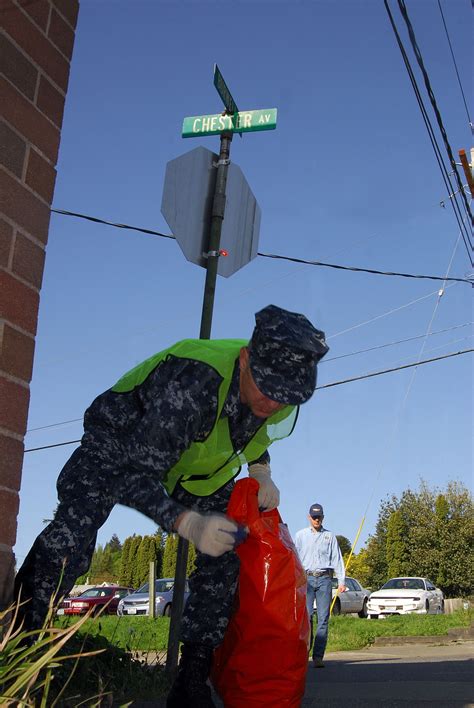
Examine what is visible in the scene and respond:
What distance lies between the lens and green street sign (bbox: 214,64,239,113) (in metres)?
4.57

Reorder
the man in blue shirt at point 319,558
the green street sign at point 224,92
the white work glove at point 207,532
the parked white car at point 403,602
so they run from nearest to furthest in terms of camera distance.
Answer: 1. the white work glove at point 207,532
2. the green street sign at point 224,92
3. the man in blue shirt at point 319,558
4. the parked white car at point 403,602

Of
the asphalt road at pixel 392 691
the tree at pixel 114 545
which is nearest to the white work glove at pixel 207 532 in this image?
the asphalt road at pixel 392 691

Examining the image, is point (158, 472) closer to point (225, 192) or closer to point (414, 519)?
point (225, 192)

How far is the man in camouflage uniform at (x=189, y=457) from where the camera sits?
7.38ft

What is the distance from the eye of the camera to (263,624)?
8.11ft

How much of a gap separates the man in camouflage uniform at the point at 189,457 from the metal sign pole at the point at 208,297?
0.94 meters

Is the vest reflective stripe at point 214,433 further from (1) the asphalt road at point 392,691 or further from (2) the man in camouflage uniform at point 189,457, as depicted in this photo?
(1) the asphalt road at point 392,691

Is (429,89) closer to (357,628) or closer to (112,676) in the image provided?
(112,676)

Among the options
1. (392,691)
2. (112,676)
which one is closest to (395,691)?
(392,691)

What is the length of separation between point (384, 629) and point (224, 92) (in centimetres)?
1188

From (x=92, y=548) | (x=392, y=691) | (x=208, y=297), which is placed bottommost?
(x=392, y=691)

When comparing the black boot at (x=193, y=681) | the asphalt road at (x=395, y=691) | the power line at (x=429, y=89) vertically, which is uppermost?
the power line at (x=429, y=89)

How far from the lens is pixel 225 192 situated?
14.6ft

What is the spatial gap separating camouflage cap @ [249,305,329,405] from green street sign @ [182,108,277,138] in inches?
101
